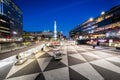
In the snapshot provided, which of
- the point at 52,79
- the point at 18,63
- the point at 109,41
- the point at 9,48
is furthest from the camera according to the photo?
the point at 109,41

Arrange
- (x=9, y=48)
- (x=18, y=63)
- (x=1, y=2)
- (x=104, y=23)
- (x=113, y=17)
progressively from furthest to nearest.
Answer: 1. (x=1, y=2)
2. (x=104, y=23)
3. (x=113, y=17)
4. (x=9, y=48)
5. (x=18, y=63)

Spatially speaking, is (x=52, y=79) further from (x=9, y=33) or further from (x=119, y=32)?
(x=9, y=33)

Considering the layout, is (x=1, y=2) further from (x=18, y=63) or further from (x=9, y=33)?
(x=18, y=63)

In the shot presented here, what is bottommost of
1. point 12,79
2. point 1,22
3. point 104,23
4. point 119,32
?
point 12,79

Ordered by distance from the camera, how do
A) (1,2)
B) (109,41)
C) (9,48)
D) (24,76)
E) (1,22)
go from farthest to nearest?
(1,2) < (1,22) < (109,41) < (9,48) < (24,76)

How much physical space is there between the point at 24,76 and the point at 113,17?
4789 cm

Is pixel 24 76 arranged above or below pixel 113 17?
below

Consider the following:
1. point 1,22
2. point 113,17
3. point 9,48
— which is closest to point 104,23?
point 113,17

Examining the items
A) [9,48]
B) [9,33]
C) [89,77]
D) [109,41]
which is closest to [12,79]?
[89,77]

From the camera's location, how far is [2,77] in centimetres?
705

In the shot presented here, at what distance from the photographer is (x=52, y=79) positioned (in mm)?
6641

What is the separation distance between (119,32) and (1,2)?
109 meters

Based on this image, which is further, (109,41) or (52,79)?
(109,41)

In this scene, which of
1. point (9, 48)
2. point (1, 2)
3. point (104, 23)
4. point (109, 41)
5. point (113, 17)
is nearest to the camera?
point (9, 48)
